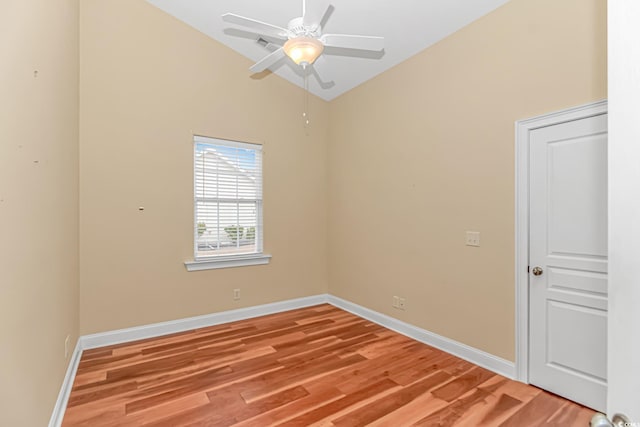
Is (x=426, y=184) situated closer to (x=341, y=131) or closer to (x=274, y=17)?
(x=341, y=131)

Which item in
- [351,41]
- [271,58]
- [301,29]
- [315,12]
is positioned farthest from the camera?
[271,58]

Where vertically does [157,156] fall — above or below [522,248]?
above

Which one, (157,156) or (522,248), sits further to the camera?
(157,156)

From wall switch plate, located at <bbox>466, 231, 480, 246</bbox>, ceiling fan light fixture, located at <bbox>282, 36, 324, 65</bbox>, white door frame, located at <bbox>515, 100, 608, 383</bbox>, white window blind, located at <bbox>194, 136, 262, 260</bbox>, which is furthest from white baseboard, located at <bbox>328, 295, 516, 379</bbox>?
ceiling fan light fixture, located at <bbox>282, 36, 324, 65</bbox>

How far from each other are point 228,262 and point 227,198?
32.1 inches

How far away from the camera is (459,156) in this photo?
2.91 meters

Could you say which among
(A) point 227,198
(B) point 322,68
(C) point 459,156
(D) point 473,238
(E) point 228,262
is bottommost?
(E) point 228,262

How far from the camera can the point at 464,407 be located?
84.4 inches

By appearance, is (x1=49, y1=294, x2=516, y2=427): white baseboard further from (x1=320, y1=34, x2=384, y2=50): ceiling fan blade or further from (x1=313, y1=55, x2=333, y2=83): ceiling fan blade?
(x1=313, y1=55, x2=333, y2=83): ceiling fan blade

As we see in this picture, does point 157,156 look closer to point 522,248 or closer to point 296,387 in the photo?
point 296,387

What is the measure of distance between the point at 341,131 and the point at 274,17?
173 cm

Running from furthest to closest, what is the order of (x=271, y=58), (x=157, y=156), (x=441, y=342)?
(x=157, y=156), (x=441, y=342), (x=271, y=58)

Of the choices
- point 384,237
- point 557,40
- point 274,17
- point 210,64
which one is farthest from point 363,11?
point 384,237

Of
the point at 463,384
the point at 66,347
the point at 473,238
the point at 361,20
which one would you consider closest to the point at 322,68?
the point at 361,20
